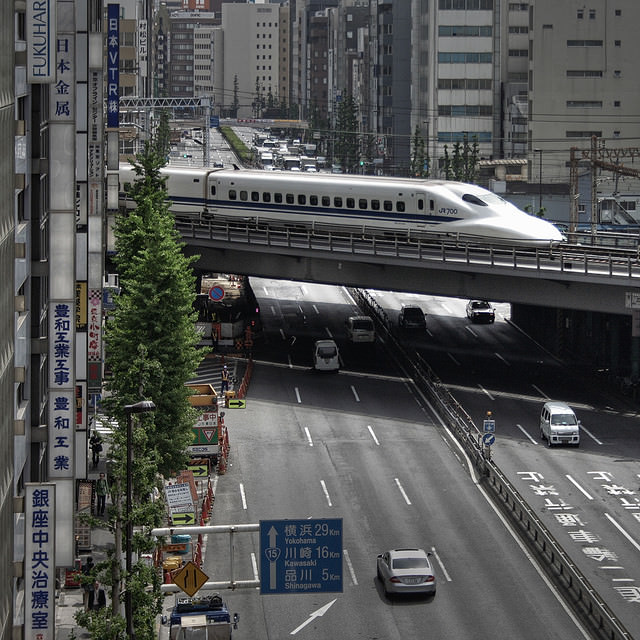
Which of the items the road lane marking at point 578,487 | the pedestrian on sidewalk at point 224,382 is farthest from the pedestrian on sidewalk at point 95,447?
the road lane marking at point 578,487

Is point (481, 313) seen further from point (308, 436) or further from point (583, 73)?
point (583, 73)

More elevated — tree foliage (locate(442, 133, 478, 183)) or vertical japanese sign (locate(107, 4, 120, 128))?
vertical japanese sign (locate(107, 4, 120, 128))

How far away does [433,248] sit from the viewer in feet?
284

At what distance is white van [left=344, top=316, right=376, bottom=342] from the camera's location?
96875 millimetres

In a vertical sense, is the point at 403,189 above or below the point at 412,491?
above

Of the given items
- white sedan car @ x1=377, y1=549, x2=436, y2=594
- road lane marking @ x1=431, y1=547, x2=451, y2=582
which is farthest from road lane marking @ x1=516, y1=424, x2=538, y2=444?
white sedan car @ x1=377, y1=549, x2=436, y2=594

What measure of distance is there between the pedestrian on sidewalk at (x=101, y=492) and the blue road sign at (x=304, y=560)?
1728 cm

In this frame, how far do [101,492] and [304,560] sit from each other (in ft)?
59.1

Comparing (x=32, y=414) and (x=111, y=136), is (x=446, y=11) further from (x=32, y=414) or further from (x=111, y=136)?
(x=32, y=414)

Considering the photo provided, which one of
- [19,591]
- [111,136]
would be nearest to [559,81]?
[111,136]

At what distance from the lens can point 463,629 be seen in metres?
49.7

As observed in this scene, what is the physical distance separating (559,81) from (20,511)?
158321 millimetres

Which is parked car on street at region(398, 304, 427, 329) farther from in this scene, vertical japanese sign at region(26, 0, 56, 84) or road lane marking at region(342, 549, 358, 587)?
vertical japanese sign at region(26, 0, 56, 84)

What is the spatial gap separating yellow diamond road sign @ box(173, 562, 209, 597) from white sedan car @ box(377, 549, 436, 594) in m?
9.92
